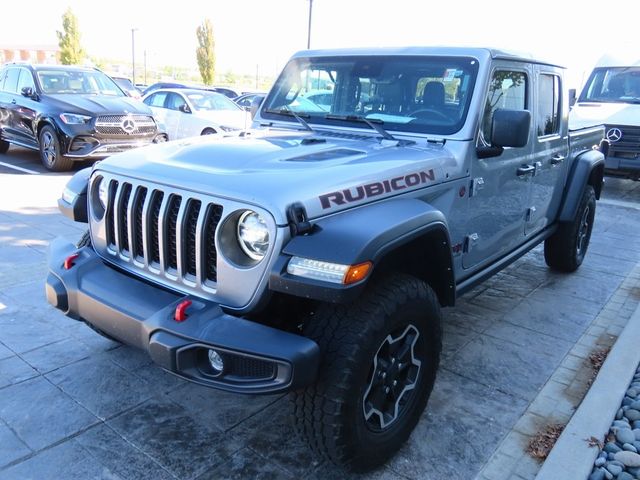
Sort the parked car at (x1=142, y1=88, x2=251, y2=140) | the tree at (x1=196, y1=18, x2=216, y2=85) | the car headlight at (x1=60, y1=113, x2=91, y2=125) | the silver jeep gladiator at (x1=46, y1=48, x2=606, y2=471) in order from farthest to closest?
the tree at (x1=196, y1=18, x2=216, y2=85), the parked car at (x1=142, y1=88, x2=251, y2=140), the car headlight at (x1=60, y1=113, x2=91, y2=125), the silver jeep gladiator at (x1=46, y1=48, x2=606, y2=471)

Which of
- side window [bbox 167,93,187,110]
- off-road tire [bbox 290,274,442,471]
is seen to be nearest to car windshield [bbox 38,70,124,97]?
side window [bbox 167,93,187,110]

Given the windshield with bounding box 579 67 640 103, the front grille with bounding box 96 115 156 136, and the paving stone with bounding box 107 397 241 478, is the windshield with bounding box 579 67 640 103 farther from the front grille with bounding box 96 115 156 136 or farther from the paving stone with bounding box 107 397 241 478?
the paving stone with bounding box 107 397 241 478

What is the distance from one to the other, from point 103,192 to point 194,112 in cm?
909

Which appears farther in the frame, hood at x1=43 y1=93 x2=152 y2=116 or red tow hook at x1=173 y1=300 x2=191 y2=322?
hood at x1=43 y1=93 x2=152 y2=116

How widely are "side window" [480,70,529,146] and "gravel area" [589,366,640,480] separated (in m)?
1.77

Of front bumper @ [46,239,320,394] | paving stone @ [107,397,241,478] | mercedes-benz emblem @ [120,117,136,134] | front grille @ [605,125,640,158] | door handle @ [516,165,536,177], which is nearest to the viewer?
front bumper @ [46,239,320,394]

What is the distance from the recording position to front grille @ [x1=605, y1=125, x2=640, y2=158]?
32.2 ft

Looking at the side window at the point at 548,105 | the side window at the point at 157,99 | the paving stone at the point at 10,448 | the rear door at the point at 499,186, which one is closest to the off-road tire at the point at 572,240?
the side window at the point at 548,105

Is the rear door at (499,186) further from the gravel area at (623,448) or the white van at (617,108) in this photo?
the white van at (617,108)

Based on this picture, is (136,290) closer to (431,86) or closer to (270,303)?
(270,303)

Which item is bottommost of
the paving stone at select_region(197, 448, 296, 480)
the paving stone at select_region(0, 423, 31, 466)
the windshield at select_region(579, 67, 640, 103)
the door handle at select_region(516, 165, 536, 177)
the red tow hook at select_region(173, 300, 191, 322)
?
the paving stone at select_region(197, 448, 296, 480)

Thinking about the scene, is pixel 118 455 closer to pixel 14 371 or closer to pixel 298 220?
pixel 14 371

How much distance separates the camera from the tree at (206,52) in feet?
129

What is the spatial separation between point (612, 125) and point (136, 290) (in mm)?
9891
